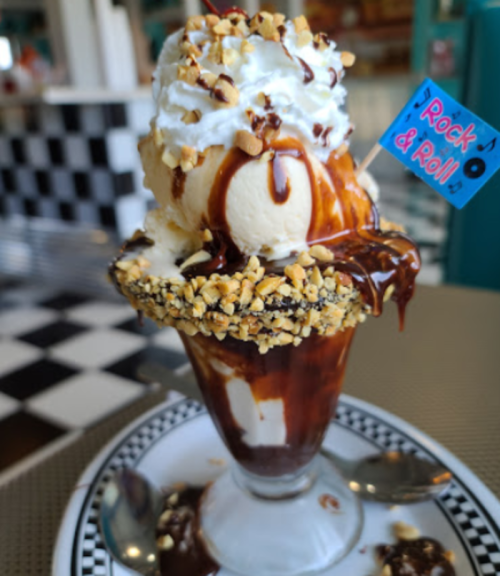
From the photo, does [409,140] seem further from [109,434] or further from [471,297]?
[471,297]

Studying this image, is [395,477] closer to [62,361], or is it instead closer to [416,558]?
[416,558]

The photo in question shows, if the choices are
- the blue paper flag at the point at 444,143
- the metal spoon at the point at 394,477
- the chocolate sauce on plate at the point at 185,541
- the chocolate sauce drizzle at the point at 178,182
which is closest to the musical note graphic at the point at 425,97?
the blue paper flag at the point at 444,143

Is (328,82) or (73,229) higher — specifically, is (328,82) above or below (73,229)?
above

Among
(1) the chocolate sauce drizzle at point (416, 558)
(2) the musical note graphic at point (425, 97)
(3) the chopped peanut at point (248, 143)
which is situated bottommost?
(1) the chocolate sauce drizzle at point (416, 558)

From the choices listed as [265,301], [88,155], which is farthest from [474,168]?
[88,155]

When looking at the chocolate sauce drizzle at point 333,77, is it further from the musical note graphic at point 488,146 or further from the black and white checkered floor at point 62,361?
the black and white checkered floor at point 62,361

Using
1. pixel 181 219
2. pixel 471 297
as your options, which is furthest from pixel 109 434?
pixel 471 297

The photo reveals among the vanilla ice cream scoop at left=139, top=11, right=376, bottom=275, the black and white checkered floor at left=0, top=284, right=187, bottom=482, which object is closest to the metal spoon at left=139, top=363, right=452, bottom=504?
the vanilla ice cream scoop at left=139, top=11, right=376, bottom=275
